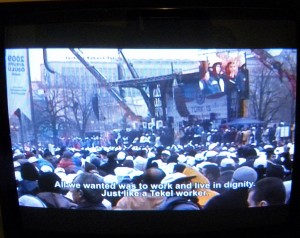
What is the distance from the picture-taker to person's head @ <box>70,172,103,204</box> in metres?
1.09

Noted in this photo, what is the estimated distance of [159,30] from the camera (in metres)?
1.05

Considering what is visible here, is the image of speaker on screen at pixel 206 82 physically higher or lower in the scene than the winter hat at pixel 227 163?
higher

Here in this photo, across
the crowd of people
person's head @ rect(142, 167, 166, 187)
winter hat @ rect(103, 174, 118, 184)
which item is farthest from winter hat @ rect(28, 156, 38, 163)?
person's head @ rect(142, 167, 166, 187)

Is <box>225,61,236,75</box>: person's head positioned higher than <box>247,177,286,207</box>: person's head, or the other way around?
<box>225,61,236,75</box>: person's head

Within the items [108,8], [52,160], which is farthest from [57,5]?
[52,160]

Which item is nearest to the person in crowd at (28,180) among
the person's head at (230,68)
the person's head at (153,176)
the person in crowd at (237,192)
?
the person's head at (153,176)

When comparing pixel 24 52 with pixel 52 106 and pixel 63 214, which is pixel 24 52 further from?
pixel 63 214

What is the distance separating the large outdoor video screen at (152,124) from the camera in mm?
1045

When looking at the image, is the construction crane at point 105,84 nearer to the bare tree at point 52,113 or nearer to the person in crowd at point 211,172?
the bare tree at point 52,113

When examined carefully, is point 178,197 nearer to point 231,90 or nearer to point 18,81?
point 231,90

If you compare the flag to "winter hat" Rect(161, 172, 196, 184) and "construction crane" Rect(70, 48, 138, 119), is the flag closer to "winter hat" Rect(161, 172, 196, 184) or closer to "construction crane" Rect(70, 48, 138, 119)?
"construction crane" Rect(70, 48, 138, 119)

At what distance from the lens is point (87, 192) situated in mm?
1108

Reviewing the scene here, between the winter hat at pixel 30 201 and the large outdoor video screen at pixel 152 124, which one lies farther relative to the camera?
the winter hat at pixel 30 201

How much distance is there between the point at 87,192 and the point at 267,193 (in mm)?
579
